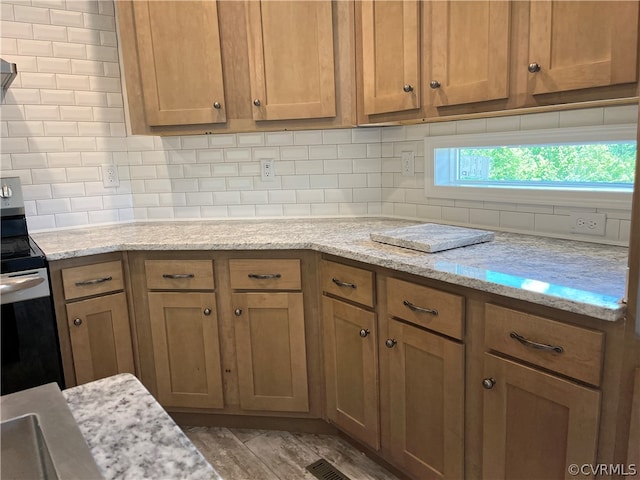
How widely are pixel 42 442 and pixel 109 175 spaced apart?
7.65 ft

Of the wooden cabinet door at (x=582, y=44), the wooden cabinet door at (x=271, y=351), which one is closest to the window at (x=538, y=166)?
the wooden cabinet door at (x=582, y=44)

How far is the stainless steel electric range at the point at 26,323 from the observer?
1867mm

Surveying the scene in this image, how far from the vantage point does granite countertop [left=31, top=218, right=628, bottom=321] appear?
4.18ft

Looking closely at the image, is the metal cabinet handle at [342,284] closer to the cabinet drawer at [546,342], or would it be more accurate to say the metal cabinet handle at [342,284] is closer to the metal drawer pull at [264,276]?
the metal drawer pull at [264,276]

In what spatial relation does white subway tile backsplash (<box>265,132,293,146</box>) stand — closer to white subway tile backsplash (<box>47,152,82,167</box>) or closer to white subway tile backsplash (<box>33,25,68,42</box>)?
white subway tile backsplash (<box>47,152,82,167</box>)

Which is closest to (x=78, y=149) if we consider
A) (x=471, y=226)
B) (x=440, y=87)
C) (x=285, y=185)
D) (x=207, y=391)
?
(x=285, y=185)

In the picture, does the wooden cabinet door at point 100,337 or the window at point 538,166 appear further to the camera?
the wooden cabinet door at point 100,337

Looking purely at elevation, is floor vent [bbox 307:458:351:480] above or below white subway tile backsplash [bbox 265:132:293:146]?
below

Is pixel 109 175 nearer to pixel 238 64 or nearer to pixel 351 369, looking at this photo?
pixel 238 64

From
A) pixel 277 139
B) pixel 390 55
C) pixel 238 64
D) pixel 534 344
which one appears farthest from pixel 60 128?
pixel 534 344

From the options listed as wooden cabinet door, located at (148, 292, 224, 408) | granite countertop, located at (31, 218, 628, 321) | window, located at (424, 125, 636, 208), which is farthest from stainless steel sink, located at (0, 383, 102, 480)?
window, located at (424, 125, 636, 208)

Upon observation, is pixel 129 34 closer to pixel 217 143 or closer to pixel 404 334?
pixel 217 143

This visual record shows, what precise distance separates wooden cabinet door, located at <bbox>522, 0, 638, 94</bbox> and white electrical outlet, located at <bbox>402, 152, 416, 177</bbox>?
94cm

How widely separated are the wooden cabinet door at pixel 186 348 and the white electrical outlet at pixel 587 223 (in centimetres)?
153
